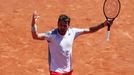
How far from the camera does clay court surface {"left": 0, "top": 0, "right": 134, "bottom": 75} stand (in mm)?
10180

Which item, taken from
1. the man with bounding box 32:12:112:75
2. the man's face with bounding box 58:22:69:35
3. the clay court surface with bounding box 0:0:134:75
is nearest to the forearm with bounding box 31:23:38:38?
the man with bounding box 32:12:112:75

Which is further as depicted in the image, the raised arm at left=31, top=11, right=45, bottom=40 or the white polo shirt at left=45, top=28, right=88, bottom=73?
the white polo shirt at left=45, top=28, right=88, bottom=73

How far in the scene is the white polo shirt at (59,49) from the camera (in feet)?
21.3

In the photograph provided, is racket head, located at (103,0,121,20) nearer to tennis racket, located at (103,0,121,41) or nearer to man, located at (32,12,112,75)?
tennis racket, located at (103,0,121,41)

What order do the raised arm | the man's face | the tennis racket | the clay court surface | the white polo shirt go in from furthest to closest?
1. the clay court surface
2. the tennis racket
3. the white polo shirt
4. the man's face
5. the raised arm

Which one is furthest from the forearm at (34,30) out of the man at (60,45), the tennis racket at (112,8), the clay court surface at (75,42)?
the clay court surface at (75,42)

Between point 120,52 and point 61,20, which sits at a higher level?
point 61,20

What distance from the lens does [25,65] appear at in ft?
33.7

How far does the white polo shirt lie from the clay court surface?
331 centimetres

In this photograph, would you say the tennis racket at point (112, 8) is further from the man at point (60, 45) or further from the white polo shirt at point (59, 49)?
the white polo shirt at point (59, 49)

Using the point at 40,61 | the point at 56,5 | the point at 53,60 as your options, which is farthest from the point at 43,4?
the point at 53,60

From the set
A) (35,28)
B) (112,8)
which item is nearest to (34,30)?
(35,28)

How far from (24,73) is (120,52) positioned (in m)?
2.87

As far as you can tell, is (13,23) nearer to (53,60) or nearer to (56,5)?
(56,5)
